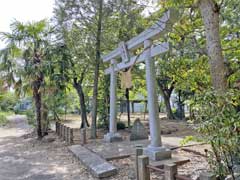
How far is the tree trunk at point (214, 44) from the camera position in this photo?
3729 millimetres

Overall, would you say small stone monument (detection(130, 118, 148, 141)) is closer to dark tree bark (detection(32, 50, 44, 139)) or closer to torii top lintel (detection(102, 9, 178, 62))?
torii top lintel (detection(102, 9, 178, 62))

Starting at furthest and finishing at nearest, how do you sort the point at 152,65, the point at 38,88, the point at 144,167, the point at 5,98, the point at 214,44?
the point at 5,98
the point at 38,88
the point at 152,65
the point at 144,167
the point at 214,44

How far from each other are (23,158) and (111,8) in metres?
6.41

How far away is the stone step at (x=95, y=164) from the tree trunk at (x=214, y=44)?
9.12ft

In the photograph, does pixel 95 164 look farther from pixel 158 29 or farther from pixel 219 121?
pixel 219 121

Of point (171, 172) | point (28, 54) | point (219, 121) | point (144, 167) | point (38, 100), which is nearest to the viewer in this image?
point (219, 121)

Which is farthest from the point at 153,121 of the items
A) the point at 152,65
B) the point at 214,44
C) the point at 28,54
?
the point at 28,54

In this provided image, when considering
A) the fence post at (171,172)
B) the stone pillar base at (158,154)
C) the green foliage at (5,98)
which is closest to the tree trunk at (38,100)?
the green foliage at (5,98)

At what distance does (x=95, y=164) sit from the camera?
19.0ft

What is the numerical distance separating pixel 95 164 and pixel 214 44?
367 cm

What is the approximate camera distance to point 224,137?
2562mm

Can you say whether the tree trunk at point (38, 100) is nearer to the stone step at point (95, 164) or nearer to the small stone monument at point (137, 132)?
the stone step at point (95, 164)

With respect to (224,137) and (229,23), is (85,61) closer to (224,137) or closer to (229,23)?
(229,23)

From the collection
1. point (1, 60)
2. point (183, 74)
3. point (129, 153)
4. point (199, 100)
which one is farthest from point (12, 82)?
point (199, 100)
